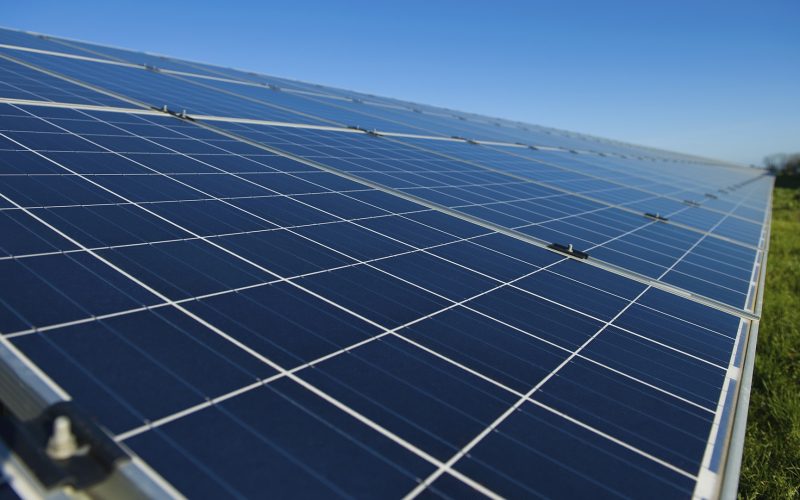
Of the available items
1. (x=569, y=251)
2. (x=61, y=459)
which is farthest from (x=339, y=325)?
(x=569, y=251)

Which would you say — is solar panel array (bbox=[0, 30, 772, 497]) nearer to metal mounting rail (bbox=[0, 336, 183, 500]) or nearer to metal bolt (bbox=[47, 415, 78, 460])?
metal mounting rail (bbox=[0, 336, 183, 500])

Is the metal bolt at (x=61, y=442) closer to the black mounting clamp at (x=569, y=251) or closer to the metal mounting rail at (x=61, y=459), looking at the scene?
the metal mounting rail at (x=61, y=459)

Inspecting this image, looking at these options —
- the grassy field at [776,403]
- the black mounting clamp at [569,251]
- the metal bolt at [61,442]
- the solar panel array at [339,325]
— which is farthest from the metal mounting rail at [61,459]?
the grassy field at [776,403]

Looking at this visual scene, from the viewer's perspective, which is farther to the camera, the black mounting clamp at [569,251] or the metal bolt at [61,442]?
the black mounting clamp at [569,251]

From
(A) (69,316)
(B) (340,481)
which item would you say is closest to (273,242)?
(A) (69,316)

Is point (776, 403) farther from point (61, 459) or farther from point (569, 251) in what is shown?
point (61, 459)

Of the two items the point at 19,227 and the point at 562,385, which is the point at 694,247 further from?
the point at 19,227
